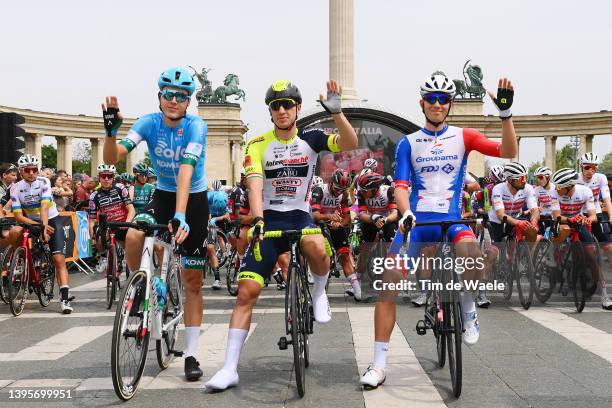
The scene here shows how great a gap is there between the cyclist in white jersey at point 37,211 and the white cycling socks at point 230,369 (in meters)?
5.41

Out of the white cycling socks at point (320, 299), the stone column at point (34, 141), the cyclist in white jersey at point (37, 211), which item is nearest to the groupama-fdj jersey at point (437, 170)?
the white cycling socks at point (320, 299)

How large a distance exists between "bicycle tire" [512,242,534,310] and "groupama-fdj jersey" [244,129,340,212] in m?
5.39

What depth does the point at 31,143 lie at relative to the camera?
68562mm

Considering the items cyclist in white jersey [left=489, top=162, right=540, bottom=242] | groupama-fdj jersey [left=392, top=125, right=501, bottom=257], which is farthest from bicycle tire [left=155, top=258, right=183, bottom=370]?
cyclist in white jersey [left=489, top=162, right=540, bottom=242]

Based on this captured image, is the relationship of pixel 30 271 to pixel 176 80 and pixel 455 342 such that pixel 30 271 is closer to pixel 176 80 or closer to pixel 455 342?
pixel 176 80

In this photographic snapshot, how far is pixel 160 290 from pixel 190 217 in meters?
0.79

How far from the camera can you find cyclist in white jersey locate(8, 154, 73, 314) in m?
10.2

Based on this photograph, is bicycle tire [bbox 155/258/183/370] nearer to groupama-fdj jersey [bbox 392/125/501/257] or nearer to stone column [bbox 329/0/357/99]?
groupama-fdj jersey [bbox 392/125/501/257]

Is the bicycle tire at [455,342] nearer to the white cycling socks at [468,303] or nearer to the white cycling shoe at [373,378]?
the white cycling socks at [468,303]

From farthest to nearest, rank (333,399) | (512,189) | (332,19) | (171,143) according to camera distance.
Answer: (332,19) → (512,189) → (171,143) → (333,399)

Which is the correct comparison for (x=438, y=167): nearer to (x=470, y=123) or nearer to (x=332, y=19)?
(x=332, y=19)

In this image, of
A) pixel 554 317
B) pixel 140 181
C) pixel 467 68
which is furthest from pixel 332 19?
pixel 554 317

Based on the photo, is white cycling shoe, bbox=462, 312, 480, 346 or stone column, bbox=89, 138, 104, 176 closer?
white cycling shoe, bbox=462, 312, 480, 346

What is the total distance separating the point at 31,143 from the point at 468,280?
69.1m
